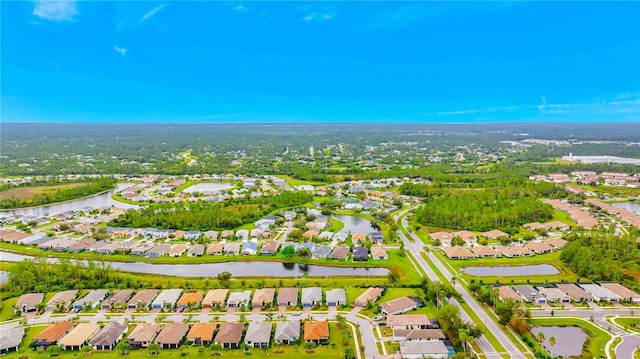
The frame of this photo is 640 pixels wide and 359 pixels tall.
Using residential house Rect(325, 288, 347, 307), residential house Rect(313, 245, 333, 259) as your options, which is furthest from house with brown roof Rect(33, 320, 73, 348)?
residential house Rect(313, 245, 333, 259)

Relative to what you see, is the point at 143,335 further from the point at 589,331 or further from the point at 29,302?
the point at 589,331

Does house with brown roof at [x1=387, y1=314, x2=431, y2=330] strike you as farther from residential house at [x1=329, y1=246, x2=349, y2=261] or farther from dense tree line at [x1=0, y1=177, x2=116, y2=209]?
dense tree line at [x1=0, y1=177, x2=116, y2=209]

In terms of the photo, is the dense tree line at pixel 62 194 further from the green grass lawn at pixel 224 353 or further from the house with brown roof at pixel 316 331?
the house with brown roof at pixel 316 331

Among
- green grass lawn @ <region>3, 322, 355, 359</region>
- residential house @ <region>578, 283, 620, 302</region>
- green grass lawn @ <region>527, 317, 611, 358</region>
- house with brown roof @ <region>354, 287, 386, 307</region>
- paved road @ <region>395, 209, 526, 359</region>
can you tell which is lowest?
green grass lawn @ <region>3, 322, 355, 359</region>

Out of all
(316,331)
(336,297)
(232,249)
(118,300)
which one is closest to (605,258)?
(336,297)

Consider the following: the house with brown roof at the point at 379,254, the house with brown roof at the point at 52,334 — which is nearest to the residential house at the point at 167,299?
the house with brown roof at the point at 52,334

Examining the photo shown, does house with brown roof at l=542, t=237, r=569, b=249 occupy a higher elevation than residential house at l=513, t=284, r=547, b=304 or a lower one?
higher

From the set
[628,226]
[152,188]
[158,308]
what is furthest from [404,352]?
[152,188]
